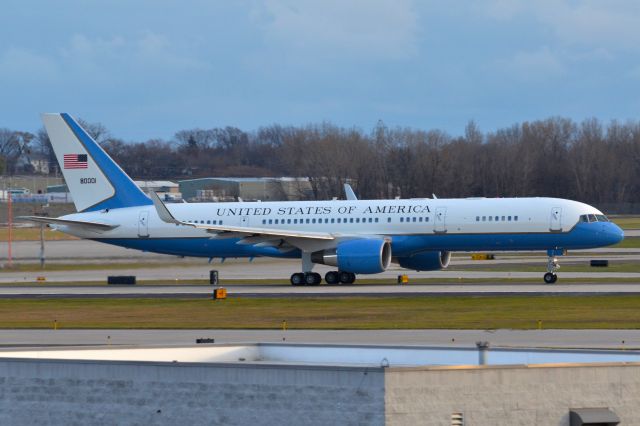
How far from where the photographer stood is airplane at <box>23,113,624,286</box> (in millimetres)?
56469

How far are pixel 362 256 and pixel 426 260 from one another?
5.01 metres

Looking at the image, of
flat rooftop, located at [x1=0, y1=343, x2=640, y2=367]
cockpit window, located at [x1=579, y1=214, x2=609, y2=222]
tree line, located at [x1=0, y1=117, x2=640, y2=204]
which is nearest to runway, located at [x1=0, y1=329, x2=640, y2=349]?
flat rooftop, located at [x1=0, y1=343, x2=640, y2=367]

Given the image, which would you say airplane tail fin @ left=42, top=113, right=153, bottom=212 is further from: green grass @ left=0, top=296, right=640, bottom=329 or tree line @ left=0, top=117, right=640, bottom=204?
tree line @ left=0, top=117, right=640, bottom=204

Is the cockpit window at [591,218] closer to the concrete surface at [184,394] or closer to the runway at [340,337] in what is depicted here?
the runway at [340,337]

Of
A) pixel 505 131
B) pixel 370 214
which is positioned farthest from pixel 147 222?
pixel 505 131

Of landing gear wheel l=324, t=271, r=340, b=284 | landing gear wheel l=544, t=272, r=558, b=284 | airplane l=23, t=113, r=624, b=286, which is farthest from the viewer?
landing gear wheel l=324, t=271, r=340, b=284

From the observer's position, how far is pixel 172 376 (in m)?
16.3

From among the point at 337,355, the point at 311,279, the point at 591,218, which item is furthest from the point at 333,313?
the point at 337,355

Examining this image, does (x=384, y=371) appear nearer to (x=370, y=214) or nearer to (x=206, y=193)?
(x=370, y=214)

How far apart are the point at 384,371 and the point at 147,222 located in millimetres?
48014

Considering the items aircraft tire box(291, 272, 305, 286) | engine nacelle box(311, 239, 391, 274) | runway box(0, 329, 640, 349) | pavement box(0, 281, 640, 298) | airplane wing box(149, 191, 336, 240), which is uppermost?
airplane wing box(149, 191, 336, 240)

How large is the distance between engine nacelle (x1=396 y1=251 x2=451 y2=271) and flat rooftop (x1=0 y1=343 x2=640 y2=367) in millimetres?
40323

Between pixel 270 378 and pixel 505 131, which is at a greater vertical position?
pixel 505 131

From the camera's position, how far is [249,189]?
165625 millimetres
